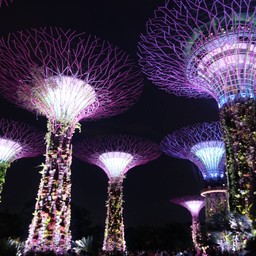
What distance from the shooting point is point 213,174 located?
32344mm

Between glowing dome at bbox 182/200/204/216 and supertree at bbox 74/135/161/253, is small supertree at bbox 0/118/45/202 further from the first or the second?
glowing dome at bbox 182/200/204/216

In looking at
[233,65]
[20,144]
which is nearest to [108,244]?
[20,144]

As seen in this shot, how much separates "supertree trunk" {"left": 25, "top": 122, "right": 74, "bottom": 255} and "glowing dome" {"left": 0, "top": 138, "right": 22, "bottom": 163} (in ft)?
31.4

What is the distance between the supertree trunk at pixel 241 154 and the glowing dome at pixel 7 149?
17038 mm

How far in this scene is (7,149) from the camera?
2727 centimetres

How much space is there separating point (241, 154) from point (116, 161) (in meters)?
16.2

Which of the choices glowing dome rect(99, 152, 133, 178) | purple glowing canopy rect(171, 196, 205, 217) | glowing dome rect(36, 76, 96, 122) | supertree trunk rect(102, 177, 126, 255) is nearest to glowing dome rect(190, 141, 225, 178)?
glowing dome rect(99, 152, 133, 178)

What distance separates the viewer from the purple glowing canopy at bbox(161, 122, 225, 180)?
31375mm

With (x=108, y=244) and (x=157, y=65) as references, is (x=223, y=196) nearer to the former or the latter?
(x=108, y=244)

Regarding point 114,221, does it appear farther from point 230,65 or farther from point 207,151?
point 230,65

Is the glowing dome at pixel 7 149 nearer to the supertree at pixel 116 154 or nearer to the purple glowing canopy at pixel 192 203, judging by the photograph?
the supertree at pixel 116 154

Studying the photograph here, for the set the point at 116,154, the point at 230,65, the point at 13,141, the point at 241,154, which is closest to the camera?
the point at 241,154

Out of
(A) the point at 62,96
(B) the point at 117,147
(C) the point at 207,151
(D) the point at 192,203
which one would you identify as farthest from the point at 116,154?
(D) the point at 192,203

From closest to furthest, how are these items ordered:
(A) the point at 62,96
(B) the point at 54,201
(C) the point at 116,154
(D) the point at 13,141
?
(B) the point at 54,201
(A) the point at 62,96
(D) the point at 13,141
(C) the point at 116,154
